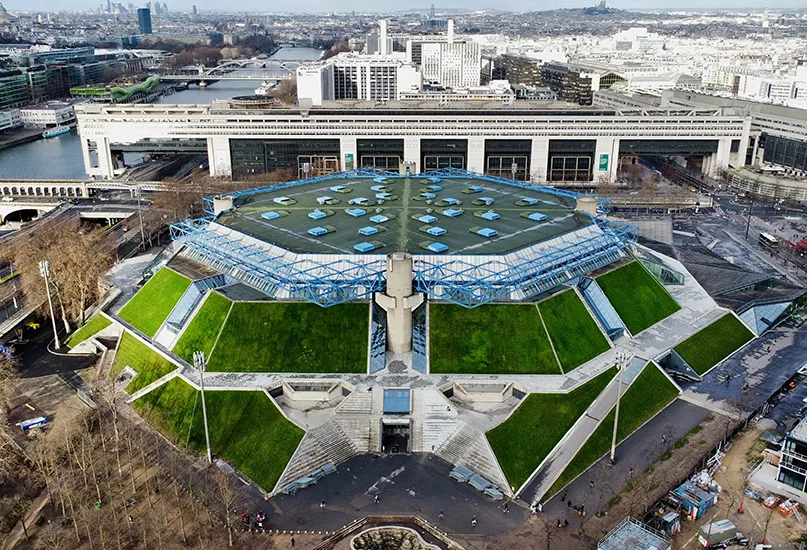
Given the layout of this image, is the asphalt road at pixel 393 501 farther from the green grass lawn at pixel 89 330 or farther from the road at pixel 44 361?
the green grass lawn at pixel 89 330

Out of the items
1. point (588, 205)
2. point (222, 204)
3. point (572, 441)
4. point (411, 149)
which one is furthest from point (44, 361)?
point (411, 149)

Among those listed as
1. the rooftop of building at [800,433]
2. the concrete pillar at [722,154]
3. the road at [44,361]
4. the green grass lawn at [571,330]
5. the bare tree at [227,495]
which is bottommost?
the bare tree at [227,495]

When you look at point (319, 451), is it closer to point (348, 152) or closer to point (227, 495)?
point (227, 495)

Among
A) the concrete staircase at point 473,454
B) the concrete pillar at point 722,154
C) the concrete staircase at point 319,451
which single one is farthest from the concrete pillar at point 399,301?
the concrete pillar at point 722,154

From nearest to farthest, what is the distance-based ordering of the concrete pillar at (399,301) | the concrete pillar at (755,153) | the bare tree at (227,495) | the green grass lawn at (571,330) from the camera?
the bare tree at (227,495)
the concrete pillar at (399,301)
the green grass lawn at (571,330)
the concrete pillar at (755,153)

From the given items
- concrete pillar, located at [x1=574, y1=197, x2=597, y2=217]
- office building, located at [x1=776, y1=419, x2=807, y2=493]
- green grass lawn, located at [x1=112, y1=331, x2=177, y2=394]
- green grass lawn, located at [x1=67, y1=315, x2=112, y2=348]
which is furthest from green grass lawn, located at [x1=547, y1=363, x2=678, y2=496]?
green grass lawn, located at [x1=67, y1=315, x2=112, y2=348]
